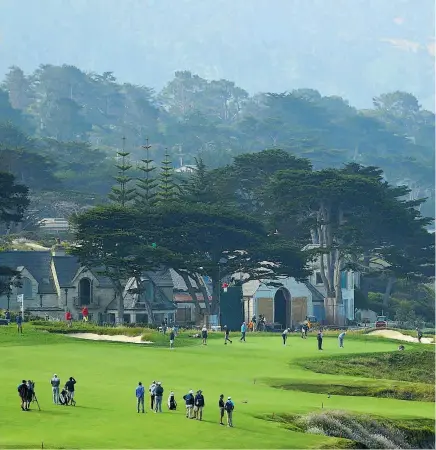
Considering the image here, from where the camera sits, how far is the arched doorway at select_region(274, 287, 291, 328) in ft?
433

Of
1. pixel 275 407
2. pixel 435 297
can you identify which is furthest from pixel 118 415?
pixel 435 297

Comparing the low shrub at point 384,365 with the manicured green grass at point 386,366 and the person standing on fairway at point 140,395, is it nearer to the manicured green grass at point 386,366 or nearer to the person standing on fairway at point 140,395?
the manicured green grass at point 386,366

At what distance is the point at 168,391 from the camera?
69250mm

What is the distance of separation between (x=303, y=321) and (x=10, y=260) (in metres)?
24.6

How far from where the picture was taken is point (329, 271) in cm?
14138

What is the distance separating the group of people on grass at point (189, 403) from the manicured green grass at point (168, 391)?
0.41 meters

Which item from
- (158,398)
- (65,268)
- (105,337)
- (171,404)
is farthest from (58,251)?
(158,398)

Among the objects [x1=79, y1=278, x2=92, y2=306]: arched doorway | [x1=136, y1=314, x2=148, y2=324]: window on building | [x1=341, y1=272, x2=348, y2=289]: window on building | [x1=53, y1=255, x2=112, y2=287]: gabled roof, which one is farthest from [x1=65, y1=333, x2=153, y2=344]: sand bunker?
[x1=341, y1=272, x2=348, y2=289]: window on building

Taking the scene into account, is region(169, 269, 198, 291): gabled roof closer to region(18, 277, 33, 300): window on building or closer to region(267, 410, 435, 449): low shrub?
region(18, 277, 33, 300): window on building

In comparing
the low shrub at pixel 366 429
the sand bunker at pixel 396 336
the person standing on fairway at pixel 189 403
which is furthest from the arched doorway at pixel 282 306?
the person standing on fairway at pixel 189 403

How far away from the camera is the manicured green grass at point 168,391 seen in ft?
187

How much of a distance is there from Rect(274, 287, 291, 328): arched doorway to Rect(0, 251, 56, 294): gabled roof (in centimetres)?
1879

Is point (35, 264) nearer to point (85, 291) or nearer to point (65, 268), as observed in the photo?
point (65, 268)

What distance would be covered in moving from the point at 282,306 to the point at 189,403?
236 ft
